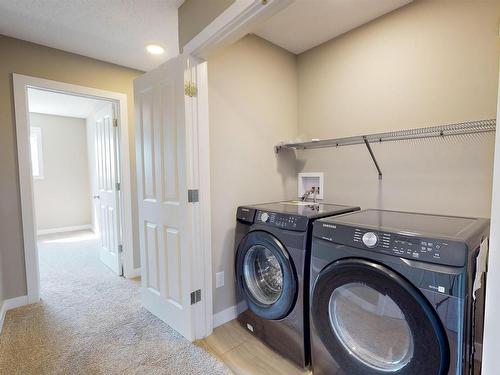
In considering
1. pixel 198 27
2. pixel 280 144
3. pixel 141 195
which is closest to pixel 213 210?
pixel 141 195

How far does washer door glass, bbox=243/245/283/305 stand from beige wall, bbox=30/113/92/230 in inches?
202

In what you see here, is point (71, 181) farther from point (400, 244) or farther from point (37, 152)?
point (400, 244)

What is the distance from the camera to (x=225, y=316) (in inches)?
78.9

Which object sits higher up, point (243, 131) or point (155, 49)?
point (155, 49)

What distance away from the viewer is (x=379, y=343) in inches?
44.7

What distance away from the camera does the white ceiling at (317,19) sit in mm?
1767

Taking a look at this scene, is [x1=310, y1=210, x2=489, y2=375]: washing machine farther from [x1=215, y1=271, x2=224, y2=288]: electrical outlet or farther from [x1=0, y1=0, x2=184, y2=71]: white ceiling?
[x1=0, y1=0, x2=184, y2=71]: white ceiling

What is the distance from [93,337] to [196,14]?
2.33 m

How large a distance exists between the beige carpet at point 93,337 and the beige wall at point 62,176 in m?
2.96

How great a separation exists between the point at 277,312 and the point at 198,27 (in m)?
1.84

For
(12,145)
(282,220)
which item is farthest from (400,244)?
(12,145)

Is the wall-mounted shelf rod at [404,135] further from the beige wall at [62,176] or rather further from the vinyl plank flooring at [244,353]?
the beige wall at [62,176]

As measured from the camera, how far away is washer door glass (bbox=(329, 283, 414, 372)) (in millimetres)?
1059

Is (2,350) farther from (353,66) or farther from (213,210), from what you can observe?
(353,66)
